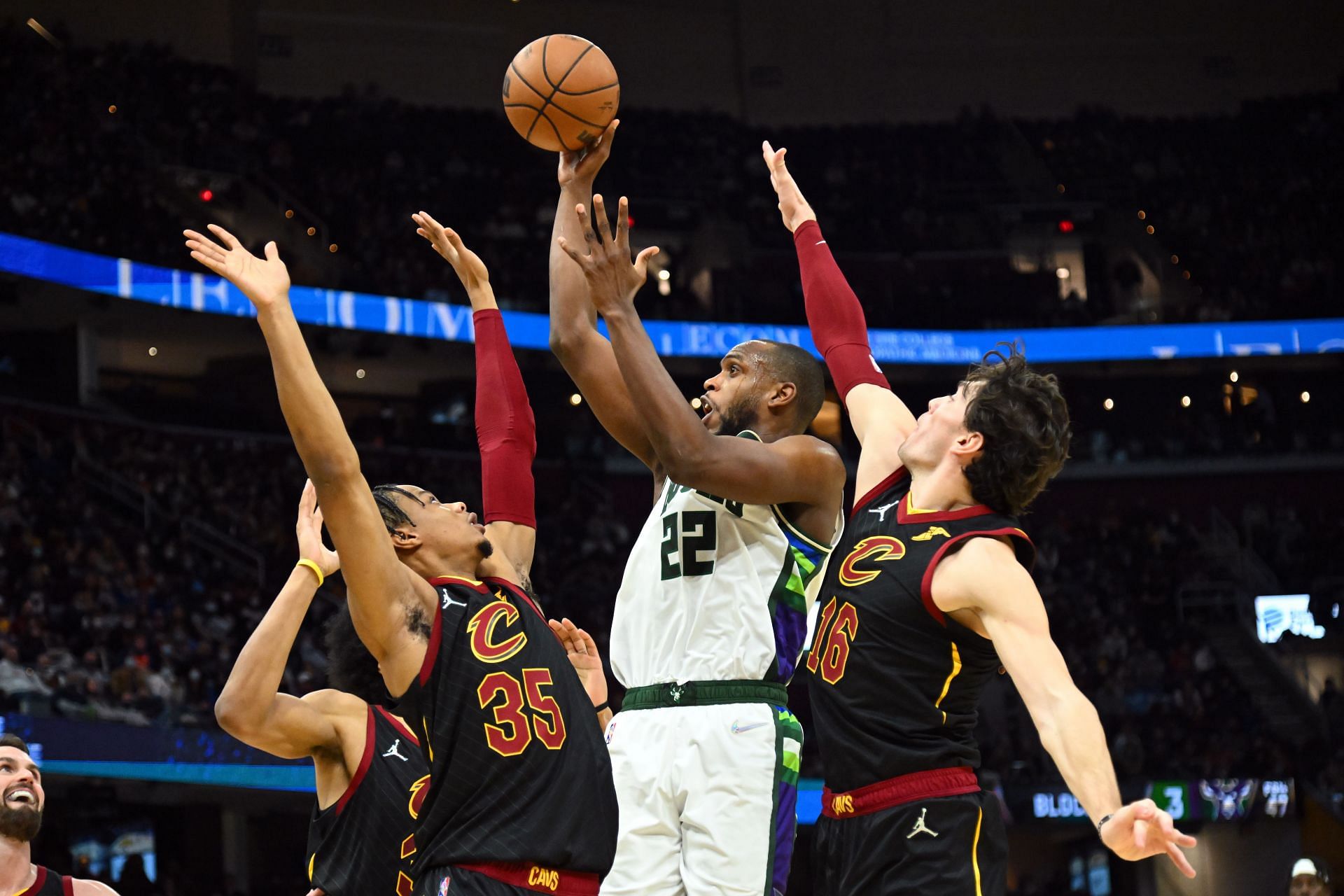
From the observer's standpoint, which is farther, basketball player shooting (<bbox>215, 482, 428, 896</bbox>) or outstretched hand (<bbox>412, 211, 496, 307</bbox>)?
outstretched hand (<bbox>412, 211, 496, 307</bbox>)

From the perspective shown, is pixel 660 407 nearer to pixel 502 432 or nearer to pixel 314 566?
pixel 502 432

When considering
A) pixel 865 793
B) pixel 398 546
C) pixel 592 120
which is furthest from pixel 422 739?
pixel 592 120

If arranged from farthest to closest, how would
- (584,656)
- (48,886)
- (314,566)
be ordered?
(48,886)
(584,656)
(314,566)

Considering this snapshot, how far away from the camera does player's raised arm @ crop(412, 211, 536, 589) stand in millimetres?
4402

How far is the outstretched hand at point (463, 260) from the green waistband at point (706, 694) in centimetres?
145

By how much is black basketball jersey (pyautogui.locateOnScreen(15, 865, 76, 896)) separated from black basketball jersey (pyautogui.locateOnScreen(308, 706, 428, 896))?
5.11ft

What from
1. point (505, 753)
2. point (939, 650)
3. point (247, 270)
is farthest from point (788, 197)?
point (505, 753)

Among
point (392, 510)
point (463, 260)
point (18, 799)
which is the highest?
point (463, 260)

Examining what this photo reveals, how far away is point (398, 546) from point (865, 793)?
1387 mm

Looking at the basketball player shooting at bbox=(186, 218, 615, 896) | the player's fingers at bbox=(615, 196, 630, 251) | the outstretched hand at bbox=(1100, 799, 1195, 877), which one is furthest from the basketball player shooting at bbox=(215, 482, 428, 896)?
the outstretched hand at bbox=(1100, 799, 1195, 877)

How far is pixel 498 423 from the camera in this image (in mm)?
4555

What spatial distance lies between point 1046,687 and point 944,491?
0.67m

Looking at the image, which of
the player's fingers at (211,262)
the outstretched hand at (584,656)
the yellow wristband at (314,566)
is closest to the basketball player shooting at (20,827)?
the yellow wristband at (314,566)

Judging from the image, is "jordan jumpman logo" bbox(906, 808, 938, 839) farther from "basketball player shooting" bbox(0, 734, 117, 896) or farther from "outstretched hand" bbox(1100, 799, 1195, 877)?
"basketball player shooting" bbox(0, 734, 117, 896)
